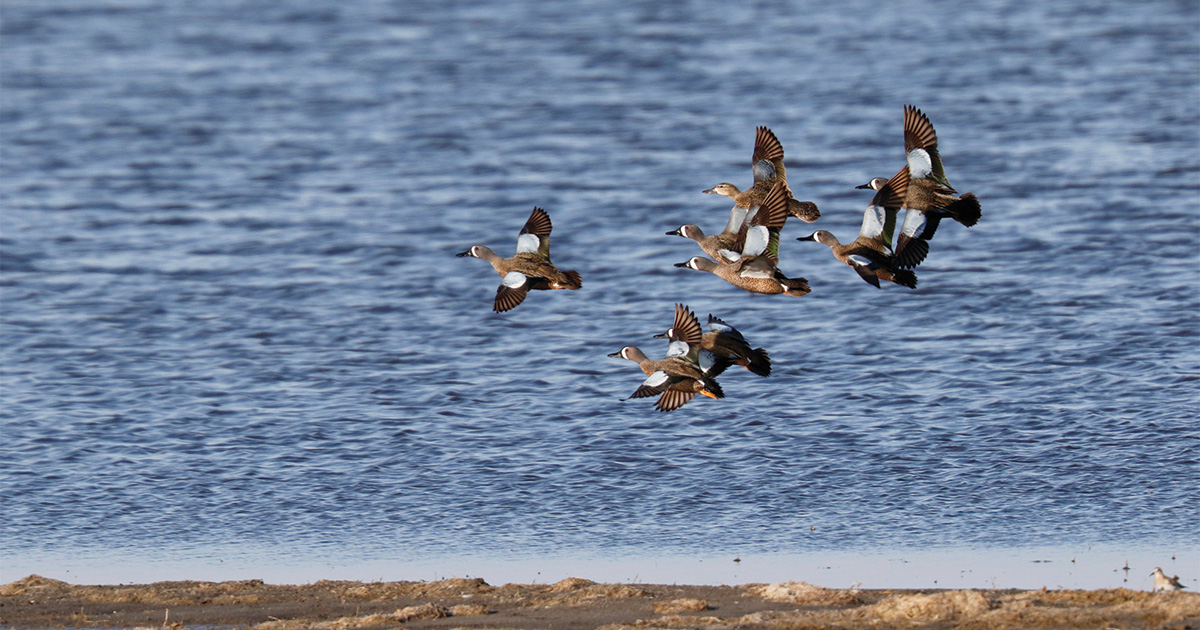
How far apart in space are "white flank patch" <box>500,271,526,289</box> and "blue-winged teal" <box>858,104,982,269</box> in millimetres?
3279

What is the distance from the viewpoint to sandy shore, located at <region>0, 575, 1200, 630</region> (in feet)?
53.2

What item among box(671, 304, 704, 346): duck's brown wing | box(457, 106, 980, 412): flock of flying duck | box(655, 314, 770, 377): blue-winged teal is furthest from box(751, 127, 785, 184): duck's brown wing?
box(671, 304, 704, 346): duck's brown wing

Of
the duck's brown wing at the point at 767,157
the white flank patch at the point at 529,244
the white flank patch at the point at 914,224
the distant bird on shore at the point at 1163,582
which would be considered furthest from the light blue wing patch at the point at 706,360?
the distant bird on shore at the point at 1163,582

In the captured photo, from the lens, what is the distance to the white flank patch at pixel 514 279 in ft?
50.8

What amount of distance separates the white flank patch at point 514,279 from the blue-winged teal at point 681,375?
137 centimetres

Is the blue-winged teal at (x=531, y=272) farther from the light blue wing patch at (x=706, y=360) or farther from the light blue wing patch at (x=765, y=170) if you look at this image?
the light blue wing patch at (x=765, y=170)

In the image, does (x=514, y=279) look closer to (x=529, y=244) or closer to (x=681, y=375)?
(x=529, y=244)

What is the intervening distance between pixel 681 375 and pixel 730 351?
57 centimetres

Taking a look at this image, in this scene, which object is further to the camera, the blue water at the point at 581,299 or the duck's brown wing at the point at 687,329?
the blue water at the point at 581,299

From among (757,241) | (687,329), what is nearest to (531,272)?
(687,329)

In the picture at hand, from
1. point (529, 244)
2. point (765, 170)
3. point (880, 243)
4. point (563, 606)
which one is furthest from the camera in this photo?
point (563, 606)

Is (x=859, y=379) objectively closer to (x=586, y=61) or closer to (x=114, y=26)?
(x=586, y=61)

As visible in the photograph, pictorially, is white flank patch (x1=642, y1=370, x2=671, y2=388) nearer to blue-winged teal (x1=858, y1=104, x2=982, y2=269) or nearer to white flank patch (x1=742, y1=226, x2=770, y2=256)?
white flank patch (x1=742, y1=226, x2=770, y2=256)

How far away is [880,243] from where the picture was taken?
51.8ft
